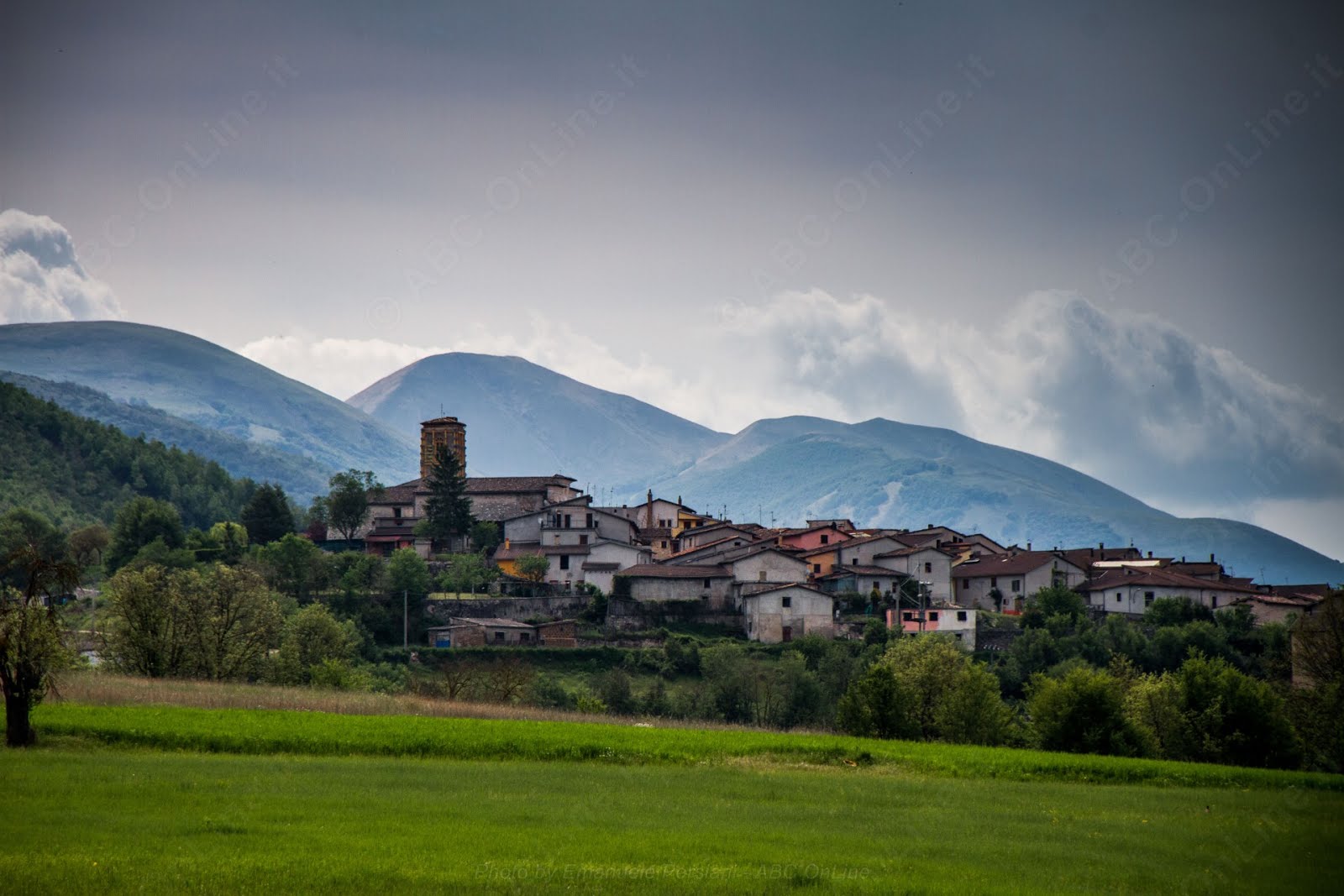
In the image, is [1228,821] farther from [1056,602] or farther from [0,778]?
[1056,602]

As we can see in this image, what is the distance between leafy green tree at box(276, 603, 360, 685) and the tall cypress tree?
114ft

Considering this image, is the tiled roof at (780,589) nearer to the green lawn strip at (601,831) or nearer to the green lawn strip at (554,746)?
the green lawn strip at (554,746)

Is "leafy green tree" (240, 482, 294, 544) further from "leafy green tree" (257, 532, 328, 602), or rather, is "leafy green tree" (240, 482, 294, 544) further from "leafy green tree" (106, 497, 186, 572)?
"leafy green tree" (257, 532, 328, 602)

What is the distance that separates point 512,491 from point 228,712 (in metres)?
70.6

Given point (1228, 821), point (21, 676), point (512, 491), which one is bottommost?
point (1228, 821)

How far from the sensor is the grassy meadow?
64.5 ft

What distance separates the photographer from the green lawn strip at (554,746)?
32500 mm

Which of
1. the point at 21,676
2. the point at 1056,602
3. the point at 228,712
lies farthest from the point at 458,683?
the point at 1056,602

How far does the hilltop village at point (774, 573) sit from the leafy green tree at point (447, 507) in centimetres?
158

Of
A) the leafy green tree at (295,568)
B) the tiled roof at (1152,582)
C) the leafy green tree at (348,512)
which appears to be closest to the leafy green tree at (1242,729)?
the tiled roof at (1152,582)

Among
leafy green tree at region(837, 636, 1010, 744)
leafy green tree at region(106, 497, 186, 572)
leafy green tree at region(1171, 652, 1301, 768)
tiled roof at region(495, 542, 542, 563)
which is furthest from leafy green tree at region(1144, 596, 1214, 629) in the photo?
leafy green tree at region(106, 497, 186, 572)

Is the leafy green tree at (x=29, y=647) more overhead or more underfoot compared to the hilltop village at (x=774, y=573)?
more underfoot

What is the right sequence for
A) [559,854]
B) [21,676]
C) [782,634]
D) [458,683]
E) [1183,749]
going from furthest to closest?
1. [782,634]
2. [458,683]
3. [1183,749]
4. [21,676]
5. [559,854]

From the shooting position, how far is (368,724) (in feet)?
117
